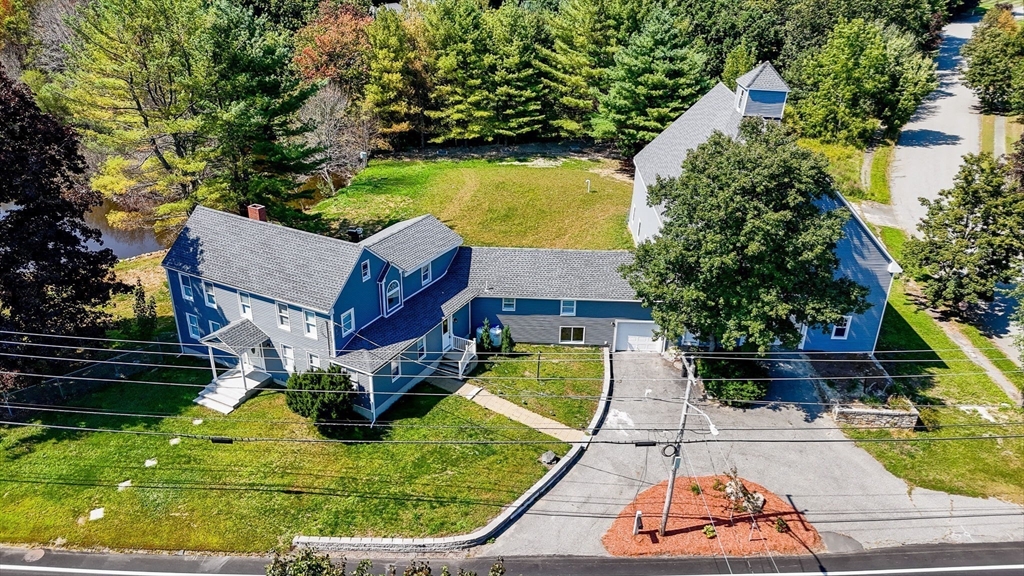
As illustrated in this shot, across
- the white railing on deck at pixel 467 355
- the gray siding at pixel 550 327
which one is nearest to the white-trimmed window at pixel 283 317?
the white railing on deck at pixel 467 355

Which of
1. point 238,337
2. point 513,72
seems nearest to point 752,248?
point 238,337

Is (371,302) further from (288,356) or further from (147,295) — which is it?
(147,295)

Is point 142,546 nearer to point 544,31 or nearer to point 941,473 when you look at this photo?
point 941,473

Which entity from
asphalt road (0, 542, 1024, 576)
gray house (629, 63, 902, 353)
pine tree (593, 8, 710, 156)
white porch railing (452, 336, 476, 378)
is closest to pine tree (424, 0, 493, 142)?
pine tree (593, 8, 710, 156)

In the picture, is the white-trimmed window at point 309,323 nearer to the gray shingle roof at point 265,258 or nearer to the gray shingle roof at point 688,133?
the gray shingle roof at point 265,258

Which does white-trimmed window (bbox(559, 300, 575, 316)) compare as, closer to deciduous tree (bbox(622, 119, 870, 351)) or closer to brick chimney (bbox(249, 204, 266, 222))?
deciduous tree (bbox(622, 119, 870, 351))

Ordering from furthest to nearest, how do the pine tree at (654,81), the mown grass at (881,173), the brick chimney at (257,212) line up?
the pine tree at (654,81), the mown grass at (881,173), the brick chimney at (257,212)
